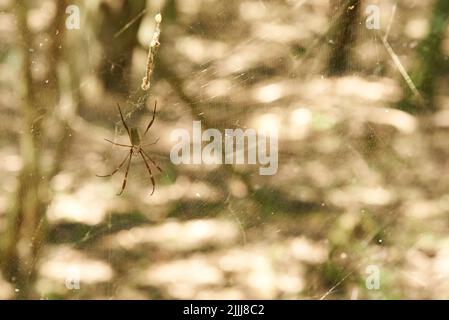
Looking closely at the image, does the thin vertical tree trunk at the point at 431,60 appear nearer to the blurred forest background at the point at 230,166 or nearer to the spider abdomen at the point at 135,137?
the blurred forest background at the point at 230,166

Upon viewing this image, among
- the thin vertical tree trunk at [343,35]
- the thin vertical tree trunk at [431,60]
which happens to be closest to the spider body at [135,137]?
the thin vertical tree trunk at [343,35]

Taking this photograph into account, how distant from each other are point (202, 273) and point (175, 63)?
68 cm

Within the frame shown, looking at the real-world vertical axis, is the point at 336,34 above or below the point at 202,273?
above

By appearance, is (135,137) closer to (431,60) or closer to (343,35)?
(343,35)

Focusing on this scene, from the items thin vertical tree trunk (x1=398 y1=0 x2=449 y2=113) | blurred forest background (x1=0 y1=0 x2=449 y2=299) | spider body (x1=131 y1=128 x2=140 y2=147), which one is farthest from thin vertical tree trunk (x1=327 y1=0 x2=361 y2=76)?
spider body (x1=131 y1=128 x2=140 y2=147)

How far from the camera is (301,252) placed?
165 centimetres

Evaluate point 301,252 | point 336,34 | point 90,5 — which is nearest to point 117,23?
point 90,5

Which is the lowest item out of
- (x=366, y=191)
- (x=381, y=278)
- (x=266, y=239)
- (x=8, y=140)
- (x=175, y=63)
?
(x=381, y=278)

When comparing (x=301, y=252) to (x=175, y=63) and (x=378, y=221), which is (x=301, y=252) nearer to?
(x=378, y=221)

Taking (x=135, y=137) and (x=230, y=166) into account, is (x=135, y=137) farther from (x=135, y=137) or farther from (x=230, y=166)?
(x=230, y=166)

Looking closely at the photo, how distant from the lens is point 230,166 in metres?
1.61

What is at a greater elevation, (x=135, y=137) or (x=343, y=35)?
(x=343, y=35)

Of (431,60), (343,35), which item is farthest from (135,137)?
(431,60)

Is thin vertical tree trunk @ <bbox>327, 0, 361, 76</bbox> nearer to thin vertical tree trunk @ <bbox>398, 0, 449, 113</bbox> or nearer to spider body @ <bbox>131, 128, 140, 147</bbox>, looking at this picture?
thin vertical tree trunk @ <bbox>398, 0, 449, 113</bbox>
